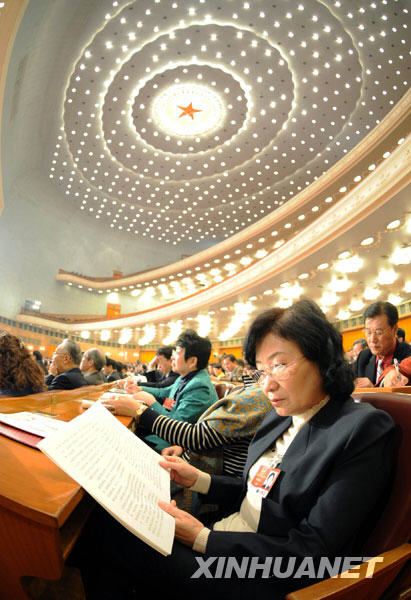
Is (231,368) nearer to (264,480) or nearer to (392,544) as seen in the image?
(264,480)

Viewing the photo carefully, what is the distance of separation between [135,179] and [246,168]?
737 cm

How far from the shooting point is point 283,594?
77cm

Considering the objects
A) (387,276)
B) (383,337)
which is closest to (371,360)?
(383,337)

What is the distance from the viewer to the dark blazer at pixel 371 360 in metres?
2.66

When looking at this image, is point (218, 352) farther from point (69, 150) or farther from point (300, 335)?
point (300, 335)

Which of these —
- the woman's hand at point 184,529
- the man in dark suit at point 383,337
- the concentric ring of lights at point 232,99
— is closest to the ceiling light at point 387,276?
the man in dark suit at point 383,337

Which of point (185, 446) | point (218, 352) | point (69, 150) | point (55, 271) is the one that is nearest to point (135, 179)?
point (69, 150)

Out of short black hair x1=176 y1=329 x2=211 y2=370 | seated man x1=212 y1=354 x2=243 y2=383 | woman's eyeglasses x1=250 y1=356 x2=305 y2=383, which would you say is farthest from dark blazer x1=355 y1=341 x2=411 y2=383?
seated man x1=212 y1=354 x2=243 y2=383

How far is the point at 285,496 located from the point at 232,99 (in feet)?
63.4

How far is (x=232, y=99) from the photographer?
16719 millimetres

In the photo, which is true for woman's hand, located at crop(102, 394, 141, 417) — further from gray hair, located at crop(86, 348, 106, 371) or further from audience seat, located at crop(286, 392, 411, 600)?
gray hair, located at crop(86, 348, 106, 371)

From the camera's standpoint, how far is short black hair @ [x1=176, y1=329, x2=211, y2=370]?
2.23 metres

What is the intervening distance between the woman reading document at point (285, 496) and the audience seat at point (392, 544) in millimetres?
34

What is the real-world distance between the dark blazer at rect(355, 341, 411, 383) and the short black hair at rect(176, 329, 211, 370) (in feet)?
4.01
